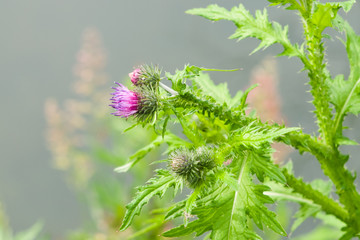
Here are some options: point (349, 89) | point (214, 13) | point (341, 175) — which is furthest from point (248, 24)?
point (341, 175)

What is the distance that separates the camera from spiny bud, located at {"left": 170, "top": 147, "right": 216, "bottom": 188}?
0.66 metres

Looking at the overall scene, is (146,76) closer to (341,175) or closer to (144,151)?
(144,151)

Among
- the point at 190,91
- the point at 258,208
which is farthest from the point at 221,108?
the point at 258,208

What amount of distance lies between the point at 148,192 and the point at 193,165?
8 centimetres

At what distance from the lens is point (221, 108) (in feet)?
2.29

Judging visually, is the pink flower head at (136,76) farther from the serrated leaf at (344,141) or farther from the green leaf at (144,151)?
the serrated leaf at (344,141)

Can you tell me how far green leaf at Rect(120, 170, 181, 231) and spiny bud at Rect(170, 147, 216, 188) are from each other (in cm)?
2

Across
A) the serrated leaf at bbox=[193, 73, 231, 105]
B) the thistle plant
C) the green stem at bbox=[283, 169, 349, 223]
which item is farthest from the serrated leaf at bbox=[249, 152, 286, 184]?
the serrated leaf at bbox=[193, 73, 231, 105]

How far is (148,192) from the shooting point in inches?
25.7

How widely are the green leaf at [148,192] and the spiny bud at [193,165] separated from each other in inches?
0.7

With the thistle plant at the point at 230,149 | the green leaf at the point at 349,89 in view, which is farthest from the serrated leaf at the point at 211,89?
the green leaf at the point at 349,89

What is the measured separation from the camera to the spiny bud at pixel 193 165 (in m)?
0.66

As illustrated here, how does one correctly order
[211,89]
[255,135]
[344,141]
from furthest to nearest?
[211,89] → [344,141] → [255,135]

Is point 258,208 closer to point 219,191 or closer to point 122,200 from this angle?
point 219,191
